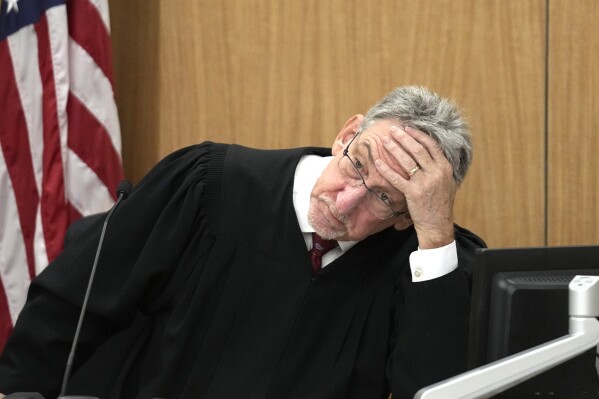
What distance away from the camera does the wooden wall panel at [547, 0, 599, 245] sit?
2.99 m

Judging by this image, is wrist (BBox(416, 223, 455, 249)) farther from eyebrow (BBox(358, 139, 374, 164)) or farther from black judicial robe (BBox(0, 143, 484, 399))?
eyebrow (BBox(358, 139, 374, 164))

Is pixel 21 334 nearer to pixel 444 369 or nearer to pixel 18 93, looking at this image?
pixel 444 369

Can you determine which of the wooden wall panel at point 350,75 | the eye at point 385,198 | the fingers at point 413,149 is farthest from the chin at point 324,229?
the wooden wall panel at point 350,75

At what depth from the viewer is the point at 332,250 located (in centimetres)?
228

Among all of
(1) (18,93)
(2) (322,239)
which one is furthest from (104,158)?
(2) (322,239)

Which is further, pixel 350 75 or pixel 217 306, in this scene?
pixel 350 75

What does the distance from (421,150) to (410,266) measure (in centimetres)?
29

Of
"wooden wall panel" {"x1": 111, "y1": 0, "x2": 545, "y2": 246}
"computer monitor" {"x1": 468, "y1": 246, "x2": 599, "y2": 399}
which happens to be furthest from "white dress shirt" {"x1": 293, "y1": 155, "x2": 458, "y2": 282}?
"wooden wall panel" {"x1": 111, "y1": 0, "x2": 545, "y2": 246}

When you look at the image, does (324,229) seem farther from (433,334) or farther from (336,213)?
(433,334)

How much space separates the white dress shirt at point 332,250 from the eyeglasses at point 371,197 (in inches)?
4.8

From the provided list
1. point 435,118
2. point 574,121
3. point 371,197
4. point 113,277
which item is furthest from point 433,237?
point 574,121

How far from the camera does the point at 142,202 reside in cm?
228

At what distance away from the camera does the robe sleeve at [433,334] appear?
210 centimetres

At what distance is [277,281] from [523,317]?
0.88 meters
